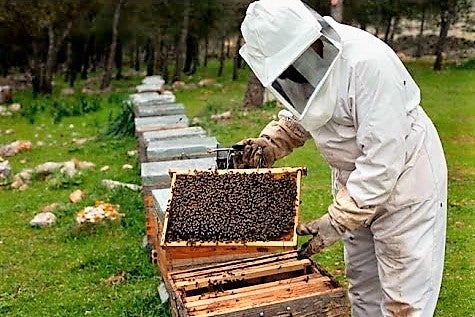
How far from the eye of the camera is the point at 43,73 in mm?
20547

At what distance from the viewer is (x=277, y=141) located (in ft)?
10.5

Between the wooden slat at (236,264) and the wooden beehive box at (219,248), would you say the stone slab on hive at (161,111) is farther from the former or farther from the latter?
A: the wooden slat at (236,264)

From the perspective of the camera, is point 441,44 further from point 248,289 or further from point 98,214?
point 248,289

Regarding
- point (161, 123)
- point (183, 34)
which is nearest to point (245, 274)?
point (161, 123)

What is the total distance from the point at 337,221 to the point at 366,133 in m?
0.37

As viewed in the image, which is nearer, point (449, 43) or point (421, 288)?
point (421, 288)

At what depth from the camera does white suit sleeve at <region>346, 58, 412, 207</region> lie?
7.89 feet

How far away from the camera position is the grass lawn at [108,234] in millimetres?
4699

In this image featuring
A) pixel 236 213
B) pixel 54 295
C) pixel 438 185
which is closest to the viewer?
pixel 438 185

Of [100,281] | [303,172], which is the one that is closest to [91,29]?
[100,281]

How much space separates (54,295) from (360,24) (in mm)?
20251

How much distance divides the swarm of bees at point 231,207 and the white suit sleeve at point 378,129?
1.99ft

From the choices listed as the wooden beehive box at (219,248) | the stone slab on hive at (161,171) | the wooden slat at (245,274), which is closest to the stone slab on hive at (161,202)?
the wooden beehive box at (219,248)

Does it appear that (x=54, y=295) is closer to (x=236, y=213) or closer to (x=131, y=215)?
(x=131, y=215)
